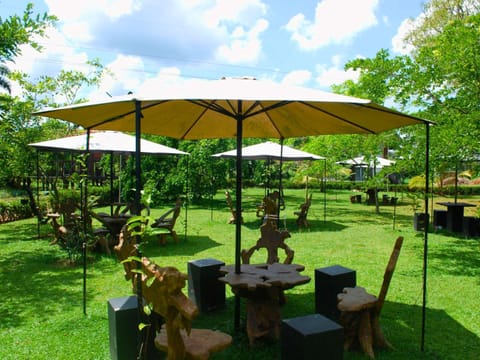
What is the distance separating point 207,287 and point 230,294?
86cm

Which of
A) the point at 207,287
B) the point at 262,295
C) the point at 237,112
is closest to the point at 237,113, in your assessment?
the point at 237,112

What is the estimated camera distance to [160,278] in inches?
85.6

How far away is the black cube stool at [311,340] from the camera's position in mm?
2801

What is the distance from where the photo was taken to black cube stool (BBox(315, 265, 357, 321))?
173 inches

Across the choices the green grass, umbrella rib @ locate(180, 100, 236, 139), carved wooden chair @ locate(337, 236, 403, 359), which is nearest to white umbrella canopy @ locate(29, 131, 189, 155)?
the green grass

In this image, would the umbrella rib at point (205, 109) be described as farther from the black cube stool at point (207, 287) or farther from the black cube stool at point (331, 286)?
the black cube stool at point (331, 286)

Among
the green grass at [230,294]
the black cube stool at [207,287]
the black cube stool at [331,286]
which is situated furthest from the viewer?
the black cube stool at [207,287]

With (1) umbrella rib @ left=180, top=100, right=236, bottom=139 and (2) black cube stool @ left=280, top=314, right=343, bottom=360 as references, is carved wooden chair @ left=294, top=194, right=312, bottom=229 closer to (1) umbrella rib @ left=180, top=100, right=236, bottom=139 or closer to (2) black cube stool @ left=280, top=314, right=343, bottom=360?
(1) umbrella rib @ left=180, top=100, right=236, bottom=139

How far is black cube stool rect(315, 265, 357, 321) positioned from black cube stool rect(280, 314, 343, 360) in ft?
4.69

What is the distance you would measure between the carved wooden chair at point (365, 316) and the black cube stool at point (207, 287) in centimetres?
160

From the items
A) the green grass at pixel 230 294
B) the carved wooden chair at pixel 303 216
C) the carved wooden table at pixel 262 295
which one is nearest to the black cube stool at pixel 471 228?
the green grass at pixel 230 294

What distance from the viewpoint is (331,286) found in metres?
4.42

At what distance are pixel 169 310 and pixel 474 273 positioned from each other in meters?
6.30

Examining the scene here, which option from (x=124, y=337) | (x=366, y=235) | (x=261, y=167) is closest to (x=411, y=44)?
(x=261, y=167)
